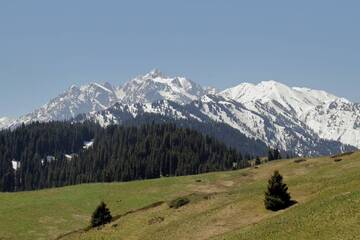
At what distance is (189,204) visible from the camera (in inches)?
3081

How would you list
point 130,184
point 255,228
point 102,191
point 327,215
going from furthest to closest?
point 130,184 → point 102,191 → point 255,228 → point 327,215

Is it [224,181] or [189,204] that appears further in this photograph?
[224,181]

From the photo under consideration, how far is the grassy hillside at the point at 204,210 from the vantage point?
51.9m

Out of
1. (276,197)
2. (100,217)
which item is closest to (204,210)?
(276,197)

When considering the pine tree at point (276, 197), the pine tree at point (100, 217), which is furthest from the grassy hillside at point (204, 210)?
the pine tree at point (100, 217)

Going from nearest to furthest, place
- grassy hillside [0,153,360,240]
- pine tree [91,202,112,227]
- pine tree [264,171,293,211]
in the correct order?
grassy hillside [0,153,360,240] → pine tree [264,171,293,211] → pine tree [91,202,112,227]

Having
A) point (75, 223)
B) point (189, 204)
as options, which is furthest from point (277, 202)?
point (75, 223)

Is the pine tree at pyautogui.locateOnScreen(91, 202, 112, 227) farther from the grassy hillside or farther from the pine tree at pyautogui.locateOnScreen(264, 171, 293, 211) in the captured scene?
the pine tree at pyautogui.locateOnScreen(264, 171, 293, 211)

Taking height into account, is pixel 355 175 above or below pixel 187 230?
above

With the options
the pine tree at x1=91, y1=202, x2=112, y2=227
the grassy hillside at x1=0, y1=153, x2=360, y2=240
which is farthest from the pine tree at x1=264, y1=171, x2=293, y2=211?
the pine tree at x1=91, y1=202, x2=112, y2=227

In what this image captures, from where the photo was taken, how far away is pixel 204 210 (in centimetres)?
7369

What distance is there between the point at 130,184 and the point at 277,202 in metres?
57.7

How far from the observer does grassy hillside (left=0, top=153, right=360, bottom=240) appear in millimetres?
51938

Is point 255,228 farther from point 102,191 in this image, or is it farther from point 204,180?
point 204,180
